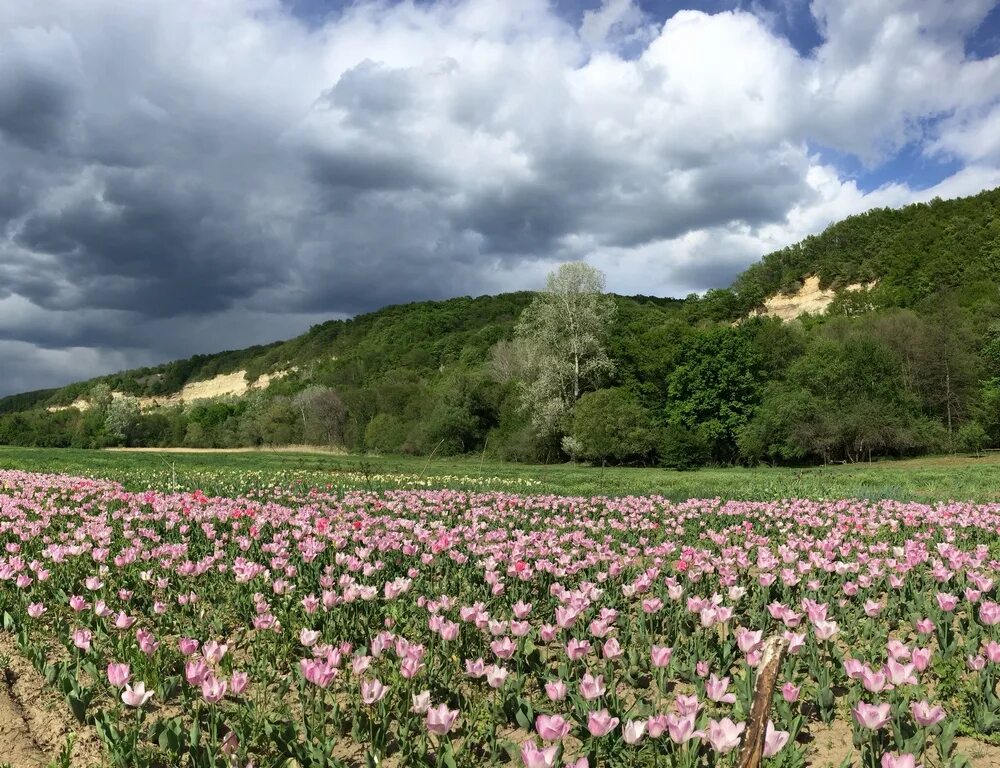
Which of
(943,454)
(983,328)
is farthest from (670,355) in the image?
(983,328)

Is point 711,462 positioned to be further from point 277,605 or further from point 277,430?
point 277,430

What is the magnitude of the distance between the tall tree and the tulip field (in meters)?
42.3

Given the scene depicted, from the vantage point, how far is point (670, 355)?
57.7 metres

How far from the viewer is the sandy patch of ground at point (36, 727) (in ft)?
12.8

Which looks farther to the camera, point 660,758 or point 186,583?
point 186,583

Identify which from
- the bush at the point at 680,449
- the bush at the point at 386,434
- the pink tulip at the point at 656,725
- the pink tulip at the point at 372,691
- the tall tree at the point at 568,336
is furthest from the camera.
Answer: the bush at the point at 386,434

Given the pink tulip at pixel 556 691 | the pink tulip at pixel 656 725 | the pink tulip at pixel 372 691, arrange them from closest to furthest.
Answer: the pink tulip at pixel 656 725
the pink tulip at pixel 372 691
the pink tulip at pixel 556 691

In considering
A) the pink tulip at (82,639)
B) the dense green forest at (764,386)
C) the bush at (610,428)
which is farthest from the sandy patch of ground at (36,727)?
the bush at (610,428)

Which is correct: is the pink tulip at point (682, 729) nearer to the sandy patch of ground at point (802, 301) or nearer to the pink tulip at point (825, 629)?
the pink tulip at point (825, 629)

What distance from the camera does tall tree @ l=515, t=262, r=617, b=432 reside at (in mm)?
51906

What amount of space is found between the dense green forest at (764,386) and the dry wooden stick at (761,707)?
3423 centimetres

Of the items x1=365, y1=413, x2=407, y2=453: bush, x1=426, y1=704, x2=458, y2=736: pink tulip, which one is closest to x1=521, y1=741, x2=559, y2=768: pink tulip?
x1=426, y1=704, x2=458, y2=736: pink tulip

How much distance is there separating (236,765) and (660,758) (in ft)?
7.24

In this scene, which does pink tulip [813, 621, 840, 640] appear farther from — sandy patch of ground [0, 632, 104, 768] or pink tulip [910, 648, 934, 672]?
sandy patch of ground [0, 632, 104, 768]
